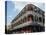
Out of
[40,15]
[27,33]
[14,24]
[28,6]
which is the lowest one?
[27,33]

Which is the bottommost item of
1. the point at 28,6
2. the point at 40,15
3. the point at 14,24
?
the point at 14,24

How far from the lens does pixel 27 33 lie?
121cm

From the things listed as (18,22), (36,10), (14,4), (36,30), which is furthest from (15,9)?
(36,30)

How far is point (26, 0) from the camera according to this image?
1.22 m

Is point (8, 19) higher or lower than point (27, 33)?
higher

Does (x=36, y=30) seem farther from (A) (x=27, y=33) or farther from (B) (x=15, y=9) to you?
(B) (x=15, y=9)

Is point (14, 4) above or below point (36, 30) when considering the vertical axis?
above

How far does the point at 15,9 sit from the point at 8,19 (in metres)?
0.16

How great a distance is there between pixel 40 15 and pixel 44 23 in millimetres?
126

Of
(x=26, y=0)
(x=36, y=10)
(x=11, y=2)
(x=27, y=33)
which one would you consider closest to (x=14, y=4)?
(x=11, y=2)

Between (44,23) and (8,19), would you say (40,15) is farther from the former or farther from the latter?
(8,19)

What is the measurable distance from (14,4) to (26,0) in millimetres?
174

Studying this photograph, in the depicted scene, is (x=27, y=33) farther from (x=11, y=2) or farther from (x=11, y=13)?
(x=11, y=2)

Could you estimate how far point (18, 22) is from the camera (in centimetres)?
120
